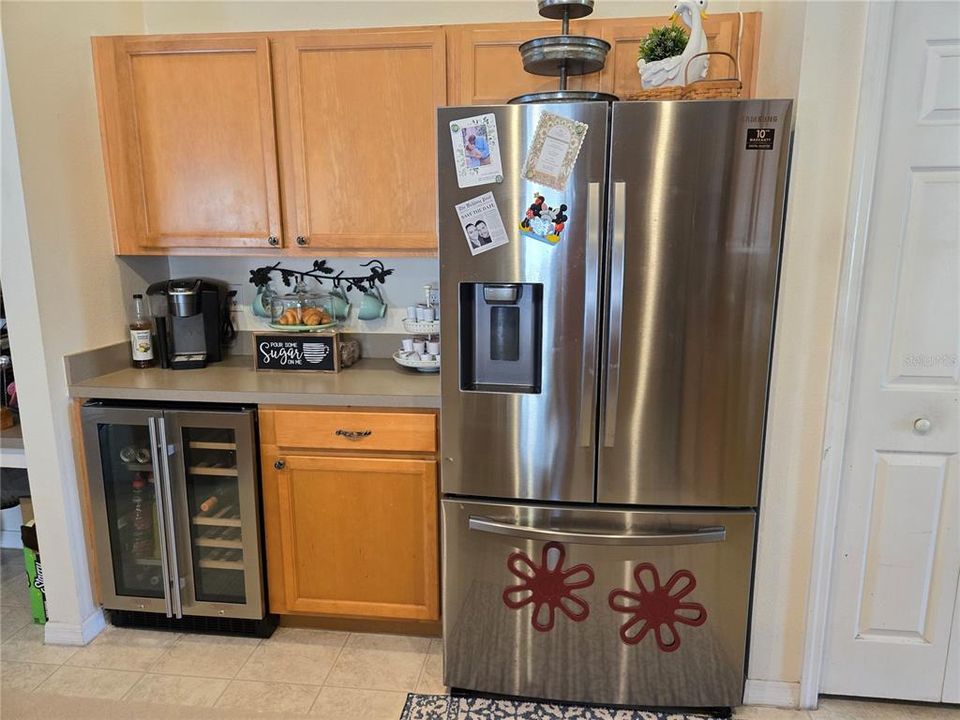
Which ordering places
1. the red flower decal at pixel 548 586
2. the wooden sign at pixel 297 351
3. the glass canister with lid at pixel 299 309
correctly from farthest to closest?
1. the glass canister with lid at pixel 299 309
2. the wooden sign at pixel 297 351
3. the red flower decal at pixel 548 586

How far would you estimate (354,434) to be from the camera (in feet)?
6.91

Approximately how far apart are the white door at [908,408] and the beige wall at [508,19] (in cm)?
11

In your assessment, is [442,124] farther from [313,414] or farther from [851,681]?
[851,681]

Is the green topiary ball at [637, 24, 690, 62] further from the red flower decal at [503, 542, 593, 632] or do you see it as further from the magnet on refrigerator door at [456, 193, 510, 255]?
the red flower decal at [503, 542, 593, 632]

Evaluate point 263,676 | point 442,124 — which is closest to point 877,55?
point 442,124

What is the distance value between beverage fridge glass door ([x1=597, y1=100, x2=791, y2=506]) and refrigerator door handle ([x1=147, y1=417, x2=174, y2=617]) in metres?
1.48

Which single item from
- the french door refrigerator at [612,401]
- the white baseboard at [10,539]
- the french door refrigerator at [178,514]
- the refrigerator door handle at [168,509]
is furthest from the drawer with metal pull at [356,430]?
the white baseboard at [10,539]

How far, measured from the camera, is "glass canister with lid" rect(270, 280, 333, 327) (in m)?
2.48

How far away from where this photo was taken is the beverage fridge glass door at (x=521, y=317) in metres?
1.67

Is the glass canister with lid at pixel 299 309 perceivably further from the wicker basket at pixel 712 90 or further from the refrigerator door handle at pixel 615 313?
the wicker basket at pixel 712 90

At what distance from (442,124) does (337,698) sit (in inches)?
69.4

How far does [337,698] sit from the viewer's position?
6.56ft

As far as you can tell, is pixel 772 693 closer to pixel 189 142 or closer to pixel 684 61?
pixel 684 61

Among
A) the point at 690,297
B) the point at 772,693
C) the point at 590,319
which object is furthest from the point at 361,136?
the point at 772,693
